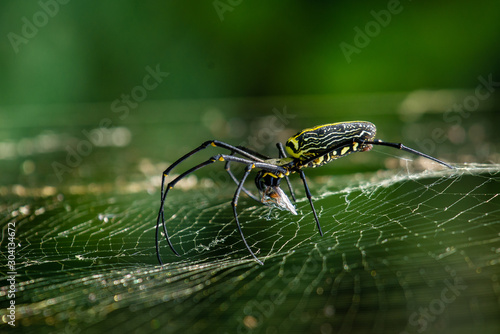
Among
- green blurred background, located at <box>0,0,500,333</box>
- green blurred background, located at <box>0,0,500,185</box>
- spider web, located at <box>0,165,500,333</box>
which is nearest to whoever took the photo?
spider web, located at <box>0,165,500,333</box>

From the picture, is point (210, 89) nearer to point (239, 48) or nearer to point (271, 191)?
point (239, 48)

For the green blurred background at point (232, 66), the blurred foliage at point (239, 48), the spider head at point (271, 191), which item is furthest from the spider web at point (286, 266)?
the blurred foliage at point (239, 48)

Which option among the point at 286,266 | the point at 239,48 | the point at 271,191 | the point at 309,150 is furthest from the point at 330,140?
the point at 239,48

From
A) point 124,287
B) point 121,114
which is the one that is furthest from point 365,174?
point 121,114

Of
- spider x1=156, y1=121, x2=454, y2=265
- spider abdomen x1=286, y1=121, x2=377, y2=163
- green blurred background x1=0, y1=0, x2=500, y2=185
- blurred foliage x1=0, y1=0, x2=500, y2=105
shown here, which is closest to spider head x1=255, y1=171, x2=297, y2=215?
spider x1=156, y1=121, x2=454, y2=265

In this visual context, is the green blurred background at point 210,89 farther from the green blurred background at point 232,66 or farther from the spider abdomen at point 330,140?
the spider abdomen at point 330,140

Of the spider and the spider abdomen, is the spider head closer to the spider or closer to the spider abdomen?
the spider

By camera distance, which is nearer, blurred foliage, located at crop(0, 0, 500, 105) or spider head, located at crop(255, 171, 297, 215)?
spider head, located at crop(255, 171, 297, 215)

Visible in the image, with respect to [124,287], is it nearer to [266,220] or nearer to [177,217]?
[266,220]
